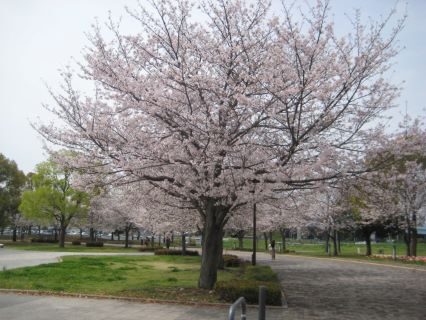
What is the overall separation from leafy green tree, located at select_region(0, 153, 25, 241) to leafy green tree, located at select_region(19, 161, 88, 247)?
9.31m

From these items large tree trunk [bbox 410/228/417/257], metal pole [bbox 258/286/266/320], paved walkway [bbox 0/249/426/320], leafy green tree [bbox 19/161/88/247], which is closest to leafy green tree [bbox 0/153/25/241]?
leafy green tree [bbox 19/161/88/247]

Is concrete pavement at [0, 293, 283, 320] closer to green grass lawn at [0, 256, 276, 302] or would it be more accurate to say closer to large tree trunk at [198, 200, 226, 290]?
green grass lawn at [0, 256, 276, 302]

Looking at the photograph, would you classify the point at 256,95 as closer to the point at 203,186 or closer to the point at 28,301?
the point at 203,186

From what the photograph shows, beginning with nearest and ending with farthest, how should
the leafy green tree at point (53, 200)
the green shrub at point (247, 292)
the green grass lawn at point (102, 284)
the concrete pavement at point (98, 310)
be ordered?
the concrete pavement at point (98, 310) → the green shrub at point (247, 292) → the green grass lawn at point (102, 284) → the leafy green tree at point (53, 200)

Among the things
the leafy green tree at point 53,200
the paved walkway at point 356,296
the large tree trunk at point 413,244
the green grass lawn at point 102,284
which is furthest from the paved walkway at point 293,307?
the leafy green tree at point 53,200

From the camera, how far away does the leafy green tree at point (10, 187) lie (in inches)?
2269

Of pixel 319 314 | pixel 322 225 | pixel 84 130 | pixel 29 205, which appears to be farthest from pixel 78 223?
pixel 319 314

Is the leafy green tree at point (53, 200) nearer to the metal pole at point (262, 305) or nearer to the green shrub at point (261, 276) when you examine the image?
the green shrub at point (261, 276)

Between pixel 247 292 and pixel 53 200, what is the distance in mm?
40260

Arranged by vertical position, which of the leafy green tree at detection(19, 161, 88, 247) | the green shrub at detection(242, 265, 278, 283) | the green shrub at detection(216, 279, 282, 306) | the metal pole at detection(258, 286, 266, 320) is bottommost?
the green shrub at detection(242, 265, 278, 283)

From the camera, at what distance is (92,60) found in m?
13.4

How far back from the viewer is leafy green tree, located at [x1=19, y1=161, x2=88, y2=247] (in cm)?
4803

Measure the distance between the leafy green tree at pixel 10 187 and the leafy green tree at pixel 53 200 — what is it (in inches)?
367

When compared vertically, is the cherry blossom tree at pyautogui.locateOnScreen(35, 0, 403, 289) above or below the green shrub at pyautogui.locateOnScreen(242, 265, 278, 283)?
above
